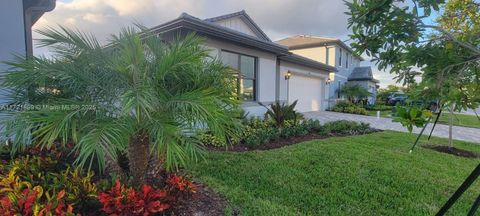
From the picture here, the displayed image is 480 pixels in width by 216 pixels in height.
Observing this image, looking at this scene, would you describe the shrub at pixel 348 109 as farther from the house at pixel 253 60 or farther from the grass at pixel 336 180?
the grass at pixel 336 180

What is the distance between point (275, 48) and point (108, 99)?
852 cm

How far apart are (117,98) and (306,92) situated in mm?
14990

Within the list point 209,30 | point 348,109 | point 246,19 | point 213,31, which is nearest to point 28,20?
point 209,30

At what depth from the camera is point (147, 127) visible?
2.62 meters

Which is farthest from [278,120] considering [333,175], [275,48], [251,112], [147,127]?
[147,127]

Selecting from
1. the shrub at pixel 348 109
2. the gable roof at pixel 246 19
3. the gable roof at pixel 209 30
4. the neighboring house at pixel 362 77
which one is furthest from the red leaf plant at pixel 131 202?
the neighboring house at pixel 362 77

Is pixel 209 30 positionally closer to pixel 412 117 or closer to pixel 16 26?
pixel 16 26

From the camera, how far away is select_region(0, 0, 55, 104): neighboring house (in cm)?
416

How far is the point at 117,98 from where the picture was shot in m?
2.65

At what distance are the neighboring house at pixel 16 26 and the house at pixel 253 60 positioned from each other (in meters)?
2.19

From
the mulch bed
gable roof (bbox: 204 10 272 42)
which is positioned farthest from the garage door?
the mulch bed

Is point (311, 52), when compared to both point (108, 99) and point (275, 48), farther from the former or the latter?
point (108, 99)

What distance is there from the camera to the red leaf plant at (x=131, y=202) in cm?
239

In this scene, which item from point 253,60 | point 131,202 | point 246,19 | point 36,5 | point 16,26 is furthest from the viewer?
point 246,19
